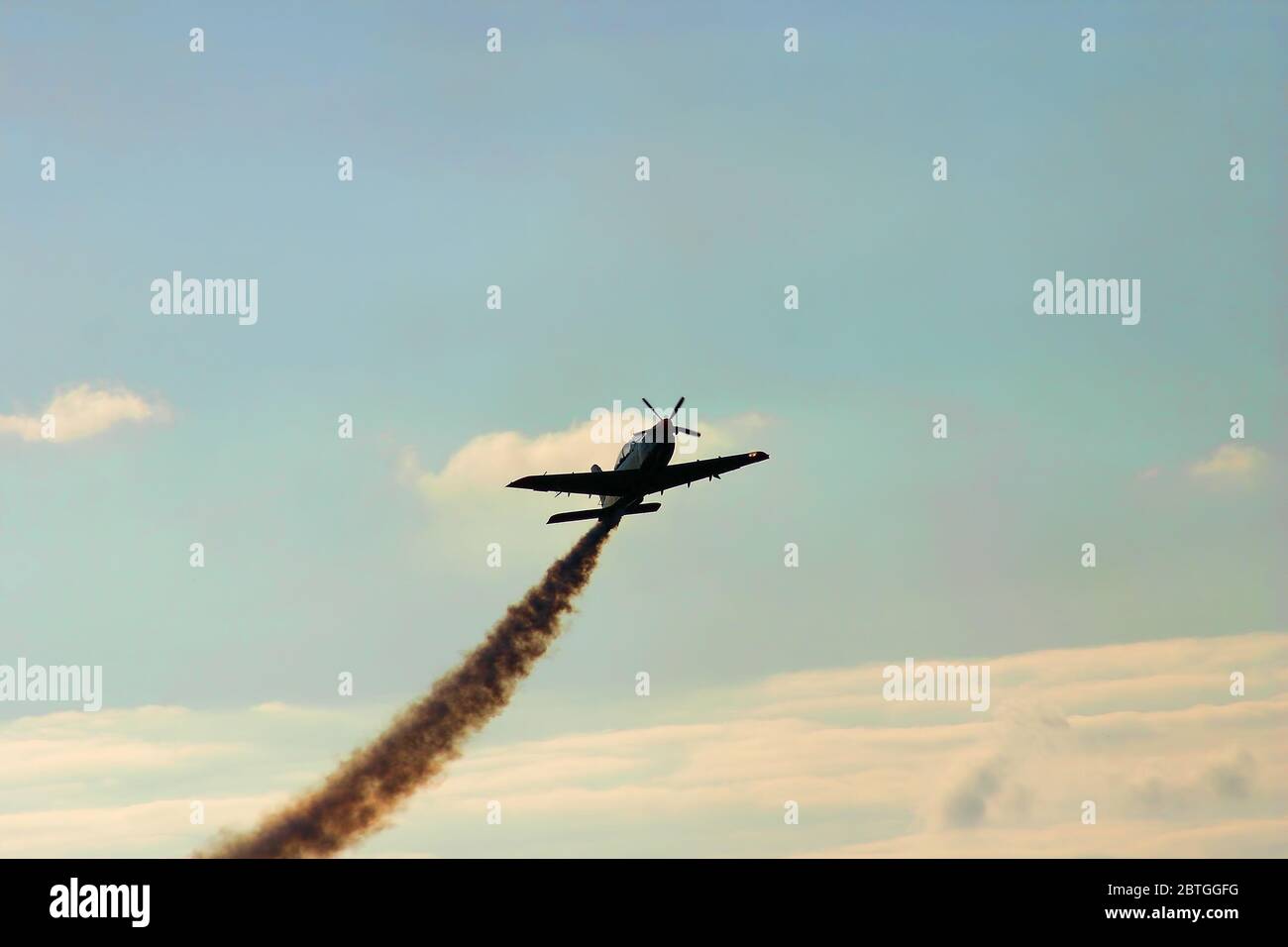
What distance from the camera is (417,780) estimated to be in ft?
452

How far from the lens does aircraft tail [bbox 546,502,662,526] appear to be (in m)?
124

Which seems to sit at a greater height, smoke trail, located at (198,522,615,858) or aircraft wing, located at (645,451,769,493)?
aircraft wing, located at (645,451,769,493)

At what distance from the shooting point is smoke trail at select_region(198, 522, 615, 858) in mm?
134250

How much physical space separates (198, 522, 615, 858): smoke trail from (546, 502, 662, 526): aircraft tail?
385 inches

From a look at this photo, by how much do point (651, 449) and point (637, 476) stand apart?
2746 mm

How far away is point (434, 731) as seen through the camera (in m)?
140

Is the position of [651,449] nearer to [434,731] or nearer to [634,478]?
[634,478]

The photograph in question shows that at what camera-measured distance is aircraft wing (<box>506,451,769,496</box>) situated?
124062 millimetres

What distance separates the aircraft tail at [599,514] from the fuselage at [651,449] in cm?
311

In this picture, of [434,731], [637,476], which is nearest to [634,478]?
[637,476]

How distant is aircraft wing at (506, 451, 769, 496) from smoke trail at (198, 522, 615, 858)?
417 inches

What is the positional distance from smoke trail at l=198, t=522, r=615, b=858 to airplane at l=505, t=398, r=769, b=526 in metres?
9.85
